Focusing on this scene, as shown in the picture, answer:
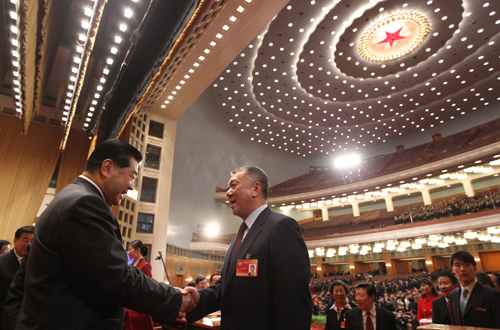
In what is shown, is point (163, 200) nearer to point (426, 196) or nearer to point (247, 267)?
point (247, 267)

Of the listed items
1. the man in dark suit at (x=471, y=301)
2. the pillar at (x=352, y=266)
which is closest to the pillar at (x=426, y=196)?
the pillar at (x=352, y=266)

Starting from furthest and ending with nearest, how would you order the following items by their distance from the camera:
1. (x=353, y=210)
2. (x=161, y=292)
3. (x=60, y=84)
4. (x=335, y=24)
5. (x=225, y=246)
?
1. (x=353, y=210)
2. (x=225, y=246)
3. (x=335, y=24)
4. (x=60, y=84)
5. (x=161, y=292)

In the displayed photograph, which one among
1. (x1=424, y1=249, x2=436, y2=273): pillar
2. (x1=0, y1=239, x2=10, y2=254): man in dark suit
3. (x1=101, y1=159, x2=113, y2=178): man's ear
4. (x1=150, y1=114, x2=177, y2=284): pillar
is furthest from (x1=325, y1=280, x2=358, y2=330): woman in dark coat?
(x1=424, y1=249, x2=436, y2=273): pillar

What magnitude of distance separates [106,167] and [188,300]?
0.94m

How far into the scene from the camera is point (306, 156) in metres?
28.7

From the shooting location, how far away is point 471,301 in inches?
112

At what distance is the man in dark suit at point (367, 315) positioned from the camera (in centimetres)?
315

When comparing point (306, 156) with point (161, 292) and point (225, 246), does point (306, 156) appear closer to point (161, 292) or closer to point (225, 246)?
point (225, 246)

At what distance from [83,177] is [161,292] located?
0.77 meters

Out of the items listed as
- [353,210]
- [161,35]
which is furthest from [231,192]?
[353,210]

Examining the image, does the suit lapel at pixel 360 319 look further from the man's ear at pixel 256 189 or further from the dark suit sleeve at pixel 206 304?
the man's ear at pixel 256 189

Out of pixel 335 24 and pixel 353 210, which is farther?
pixel 353 210

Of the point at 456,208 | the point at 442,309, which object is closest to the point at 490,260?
the point at 456,208

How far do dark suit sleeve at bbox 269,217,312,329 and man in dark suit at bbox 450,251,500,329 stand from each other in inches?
93.8
